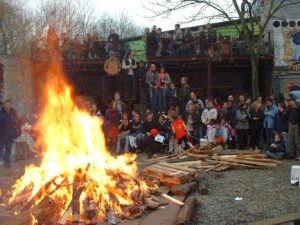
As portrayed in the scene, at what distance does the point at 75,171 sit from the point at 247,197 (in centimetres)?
367

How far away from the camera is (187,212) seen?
8.31 metres

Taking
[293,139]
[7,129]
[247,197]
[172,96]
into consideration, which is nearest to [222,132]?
[293,139]

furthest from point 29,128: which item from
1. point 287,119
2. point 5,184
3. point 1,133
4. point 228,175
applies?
point 287,119

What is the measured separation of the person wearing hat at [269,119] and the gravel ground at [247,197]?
316 cm

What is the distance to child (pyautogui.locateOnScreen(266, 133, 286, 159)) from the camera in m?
15.3

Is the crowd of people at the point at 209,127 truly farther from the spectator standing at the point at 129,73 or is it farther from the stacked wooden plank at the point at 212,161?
the spectator standing at the point at 129,73

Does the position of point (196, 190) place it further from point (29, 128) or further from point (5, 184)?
point (29, 128)

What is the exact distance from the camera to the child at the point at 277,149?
50.2 feet

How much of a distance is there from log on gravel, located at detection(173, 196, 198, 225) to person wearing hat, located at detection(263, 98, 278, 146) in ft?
26.8

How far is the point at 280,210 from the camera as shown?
9039 millimetres

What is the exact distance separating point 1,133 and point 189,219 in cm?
862

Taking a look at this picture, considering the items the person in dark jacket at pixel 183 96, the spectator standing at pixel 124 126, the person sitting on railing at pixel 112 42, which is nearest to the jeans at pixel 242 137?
the person in dark jacket at pixel 183 96

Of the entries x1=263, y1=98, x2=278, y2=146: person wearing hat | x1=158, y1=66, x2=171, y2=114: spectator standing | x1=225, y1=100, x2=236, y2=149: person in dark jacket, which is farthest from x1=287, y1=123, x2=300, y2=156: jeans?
x1=158, y1=66, x2=171, y2=114: spectator standing

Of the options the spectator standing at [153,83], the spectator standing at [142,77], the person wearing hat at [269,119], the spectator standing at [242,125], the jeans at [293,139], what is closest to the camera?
the jeans at [293,139]
